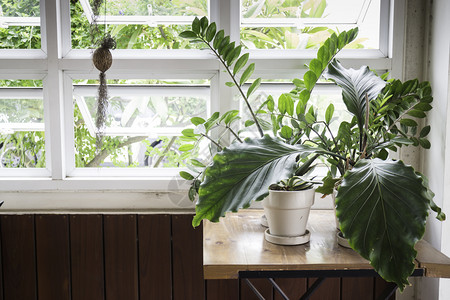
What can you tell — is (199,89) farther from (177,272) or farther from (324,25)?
(177,272)

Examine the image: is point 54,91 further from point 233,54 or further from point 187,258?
point 187,258

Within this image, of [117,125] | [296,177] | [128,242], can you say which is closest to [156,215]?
[128,242]

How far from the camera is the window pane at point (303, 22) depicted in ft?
6.57

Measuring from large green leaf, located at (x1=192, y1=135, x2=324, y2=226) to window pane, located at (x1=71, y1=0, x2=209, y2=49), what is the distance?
976 mm

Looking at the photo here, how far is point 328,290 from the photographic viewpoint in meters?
1.96

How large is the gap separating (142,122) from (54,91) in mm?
428

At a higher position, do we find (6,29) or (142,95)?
(6,29)

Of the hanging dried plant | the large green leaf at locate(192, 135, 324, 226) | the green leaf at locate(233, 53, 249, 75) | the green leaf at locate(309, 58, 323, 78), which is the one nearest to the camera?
the large green leaf at locate(192, 135, 324, 226)

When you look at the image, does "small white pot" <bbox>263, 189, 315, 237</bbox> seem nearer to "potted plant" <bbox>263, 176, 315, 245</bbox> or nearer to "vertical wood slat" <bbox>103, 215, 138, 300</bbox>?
"potted plant" <bbox>263, 176, 315, 245</bbox>

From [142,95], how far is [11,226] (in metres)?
0.87

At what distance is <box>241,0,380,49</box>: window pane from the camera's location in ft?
6.57

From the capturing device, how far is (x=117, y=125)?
6.78ft

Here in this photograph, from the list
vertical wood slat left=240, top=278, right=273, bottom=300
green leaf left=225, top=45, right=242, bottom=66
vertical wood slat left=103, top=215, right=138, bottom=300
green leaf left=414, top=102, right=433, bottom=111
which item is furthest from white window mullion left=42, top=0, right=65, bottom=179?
green leaf left=414, top=102, right=433, bottom=111

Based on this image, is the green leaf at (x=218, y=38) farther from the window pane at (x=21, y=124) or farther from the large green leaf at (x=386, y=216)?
the window pane at (x=21, y=124)
